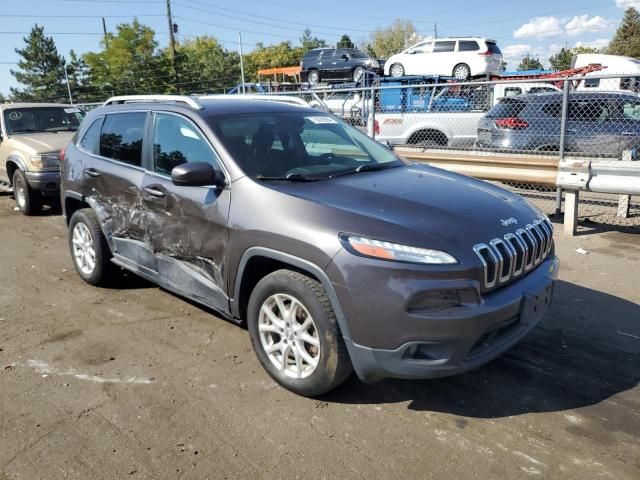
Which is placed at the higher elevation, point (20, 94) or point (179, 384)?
point (20, 94)

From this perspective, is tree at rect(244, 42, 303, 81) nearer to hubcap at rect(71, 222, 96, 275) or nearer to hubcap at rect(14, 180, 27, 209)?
hubcap at rect(14, 180, 27, 209)

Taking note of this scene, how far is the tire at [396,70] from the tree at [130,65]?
95.6ft

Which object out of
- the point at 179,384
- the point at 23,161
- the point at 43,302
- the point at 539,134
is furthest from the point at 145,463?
the point at 539,134

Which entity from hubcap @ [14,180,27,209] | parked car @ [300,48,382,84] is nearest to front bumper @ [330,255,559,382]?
hubcap @ [14,180,27,209]

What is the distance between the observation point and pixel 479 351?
288 centimetres

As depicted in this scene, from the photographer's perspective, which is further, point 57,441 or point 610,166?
point 610,166

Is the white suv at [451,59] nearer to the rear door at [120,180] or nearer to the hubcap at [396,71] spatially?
the hubcap at [396,71]

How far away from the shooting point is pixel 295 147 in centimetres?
395

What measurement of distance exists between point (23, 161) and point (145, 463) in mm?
7524

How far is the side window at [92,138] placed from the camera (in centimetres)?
505

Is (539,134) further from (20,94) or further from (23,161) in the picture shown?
(20,94)

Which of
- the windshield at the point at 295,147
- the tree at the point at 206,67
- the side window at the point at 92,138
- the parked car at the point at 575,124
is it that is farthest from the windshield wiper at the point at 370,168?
the tree at the point at 206,67

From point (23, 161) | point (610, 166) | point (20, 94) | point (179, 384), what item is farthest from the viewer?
point (20, 94)

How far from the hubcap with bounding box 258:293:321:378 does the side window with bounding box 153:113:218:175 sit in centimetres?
107
